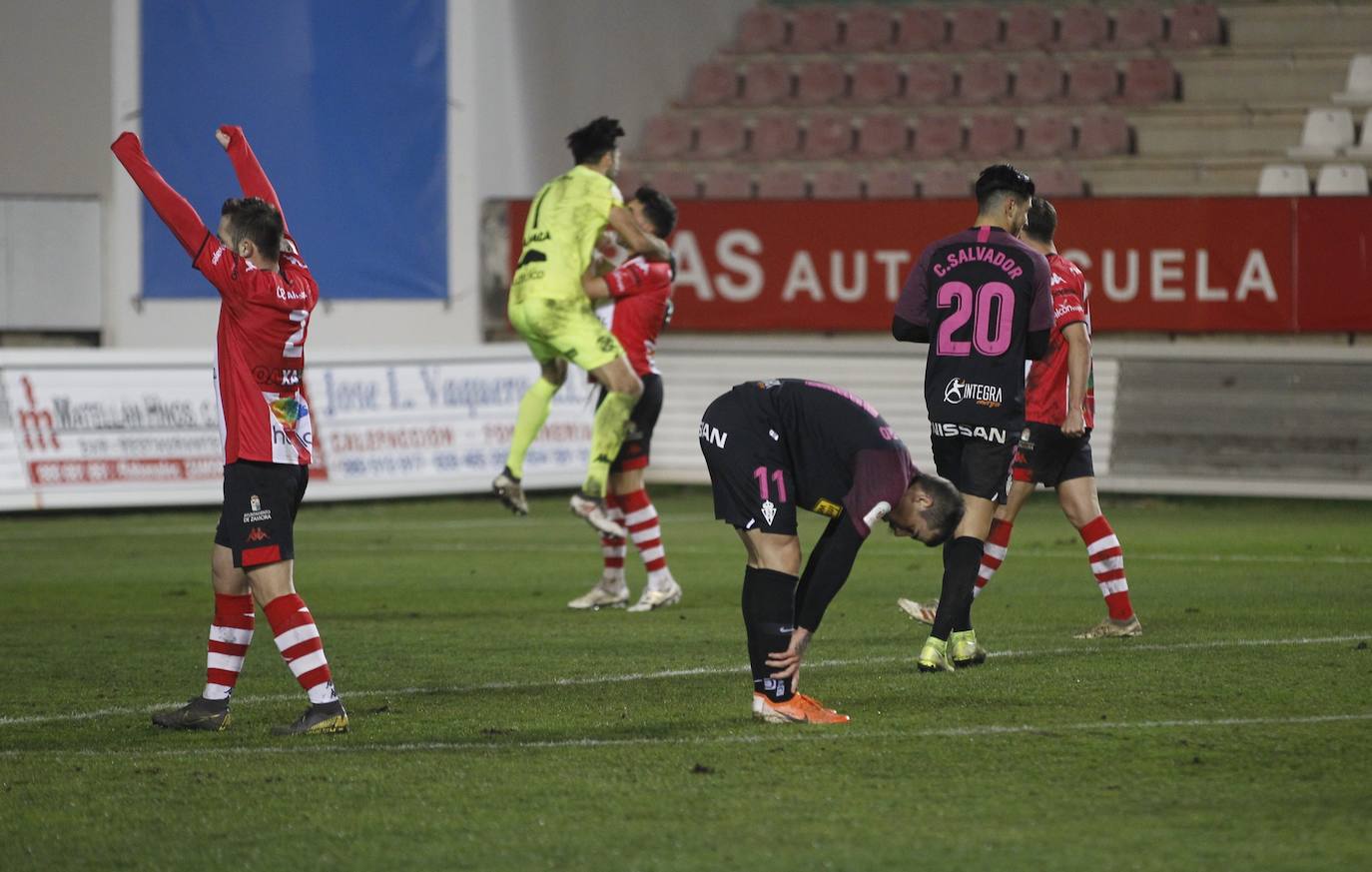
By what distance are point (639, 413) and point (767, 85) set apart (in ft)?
46.4

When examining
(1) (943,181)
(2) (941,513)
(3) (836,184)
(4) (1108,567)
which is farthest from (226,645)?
(3) (836,184)

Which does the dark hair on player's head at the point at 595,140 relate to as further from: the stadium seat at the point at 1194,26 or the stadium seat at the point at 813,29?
the stadium seat at the point at 813,29

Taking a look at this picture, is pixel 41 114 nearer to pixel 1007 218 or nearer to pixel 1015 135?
pixel 1015 135

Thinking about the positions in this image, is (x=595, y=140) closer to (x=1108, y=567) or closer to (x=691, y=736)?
(x=1108, y=567)

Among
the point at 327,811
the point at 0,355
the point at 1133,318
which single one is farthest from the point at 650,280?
the point at 1133,318

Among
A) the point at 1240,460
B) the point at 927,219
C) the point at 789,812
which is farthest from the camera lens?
the point at 927,219

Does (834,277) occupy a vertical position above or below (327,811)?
above

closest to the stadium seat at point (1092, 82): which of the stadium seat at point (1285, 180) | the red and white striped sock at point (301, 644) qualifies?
the stadium seat at point (1285, 180)

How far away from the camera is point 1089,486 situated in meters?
9.81

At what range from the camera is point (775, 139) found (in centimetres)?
2434

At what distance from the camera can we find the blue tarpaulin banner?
835 inches

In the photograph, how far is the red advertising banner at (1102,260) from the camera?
18.6 meters

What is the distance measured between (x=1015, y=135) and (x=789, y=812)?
1840cm

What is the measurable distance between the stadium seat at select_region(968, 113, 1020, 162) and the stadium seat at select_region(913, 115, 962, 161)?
167 mm
